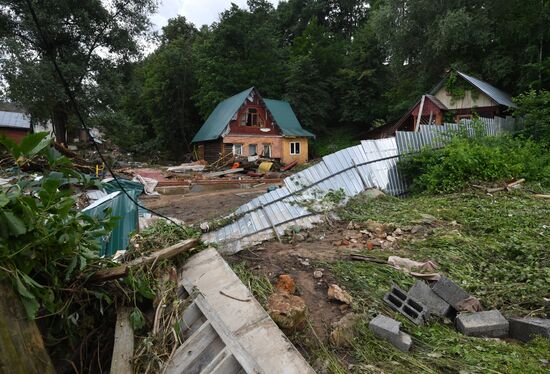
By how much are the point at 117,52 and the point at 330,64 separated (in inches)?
693

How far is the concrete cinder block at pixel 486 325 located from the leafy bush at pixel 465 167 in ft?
18.0

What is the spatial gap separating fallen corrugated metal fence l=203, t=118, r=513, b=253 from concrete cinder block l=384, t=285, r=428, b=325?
1959 millimetres

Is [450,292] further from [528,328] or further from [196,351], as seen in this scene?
[196,351]

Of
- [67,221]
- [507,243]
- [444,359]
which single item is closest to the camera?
[67,221]

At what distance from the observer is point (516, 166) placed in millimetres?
8109

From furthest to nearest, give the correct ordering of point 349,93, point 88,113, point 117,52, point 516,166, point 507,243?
1. point 349,93
2. point 117,52
3. point 88,113
4. point 516,166
5. point 507,243

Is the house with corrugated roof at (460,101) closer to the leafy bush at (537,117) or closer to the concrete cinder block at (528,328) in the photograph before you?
the leafy bush at (537,117)

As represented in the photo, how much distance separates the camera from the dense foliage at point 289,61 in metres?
17.3

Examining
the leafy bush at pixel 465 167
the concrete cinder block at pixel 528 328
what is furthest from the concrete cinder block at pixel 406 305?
the leafy bush at pixel 465 167

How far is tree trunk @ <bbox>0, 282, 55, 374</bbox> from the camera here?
150 centimetres

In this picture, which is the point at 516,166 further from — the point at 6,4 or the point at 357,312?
the point at 6,4

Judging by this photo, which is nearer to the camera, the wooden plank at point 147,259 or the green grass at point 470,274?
the wooden plank at point 147,259

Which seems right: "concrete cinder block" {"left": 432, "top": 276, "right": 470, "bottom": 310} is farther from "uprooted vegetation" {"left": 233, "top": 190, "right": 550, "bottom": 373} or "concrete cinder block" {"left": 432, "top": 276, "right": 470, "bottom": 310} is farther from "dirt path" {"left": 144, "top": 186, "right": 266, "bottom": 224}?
"dirt path" {"left": 144, "top": 186, "right": 266, "bottom": 224}

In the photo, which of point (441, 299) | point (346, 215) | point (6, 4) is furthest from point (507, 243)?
point (6, 4)
